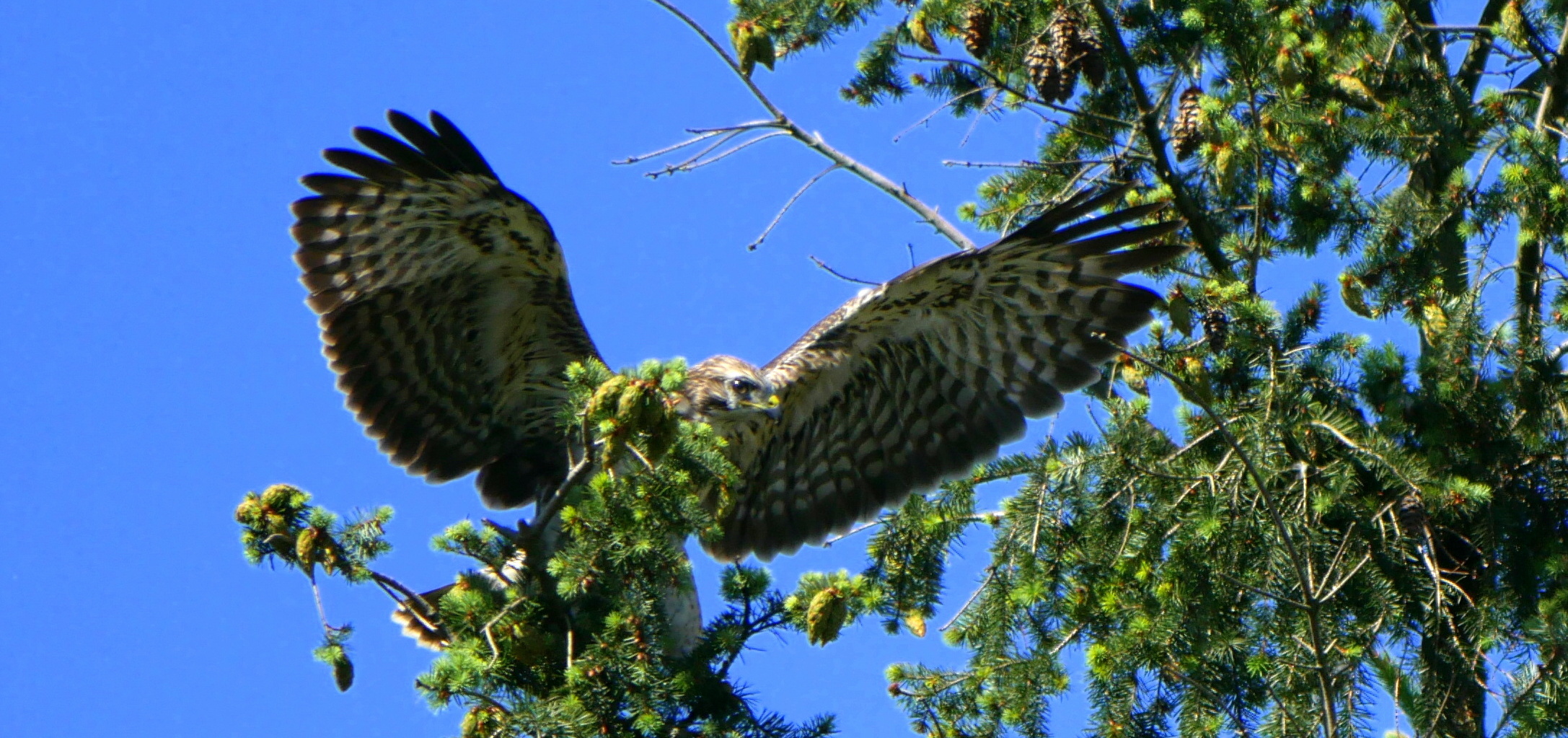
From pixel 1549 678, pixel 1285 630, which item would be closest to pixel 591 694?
pixel 1285 630

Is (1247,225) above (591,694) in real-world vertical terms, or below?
above

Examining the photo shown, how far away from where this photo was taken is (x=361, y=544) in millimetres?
3344

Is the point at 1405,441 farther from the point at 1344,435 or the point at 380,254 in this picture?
the point at 380,254

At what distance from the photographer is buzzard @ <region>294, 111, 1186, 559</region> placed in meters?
4.81

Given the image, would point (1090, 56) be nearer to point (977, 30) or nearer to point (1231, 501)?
point (977, 30)

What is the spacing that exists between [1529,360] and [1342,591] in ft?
3.02

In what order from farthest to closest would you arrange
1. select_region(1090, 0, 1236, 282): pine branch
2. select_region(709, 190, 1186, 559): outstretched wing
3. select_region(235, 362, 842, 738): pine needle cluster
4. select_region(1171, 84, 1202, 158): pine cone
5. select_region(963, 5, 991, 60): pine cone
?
1. select_region(709, 190, 1186, 559): outstretched wing
2. select_region(963, 5, 991, 60): pine cone
3. select_region(1171, 84, 1202, 158): pine cone
4. select_region(1090, 0, 1236, 282): pine branch
5. select_region(235, 362, 842, 738): pine needle cluster

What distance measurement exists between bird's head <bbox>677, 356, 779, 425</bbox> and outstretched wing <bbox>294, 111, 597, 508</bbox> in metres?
0.45

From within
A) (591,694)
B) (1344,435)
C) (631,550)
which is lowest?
(591,694)

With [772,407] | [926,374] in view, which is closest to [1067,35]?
[926,374]

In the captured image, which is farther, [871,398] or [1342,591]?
[871,398]

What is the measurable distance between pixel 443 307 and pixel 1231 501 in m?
2.78

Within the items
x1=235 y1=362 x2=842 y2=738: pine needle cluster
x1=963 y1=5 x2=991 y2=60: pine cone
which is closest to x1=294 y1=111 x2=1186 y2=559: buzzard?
x1=963 y1=5 x2=991 y2=60: pine cone

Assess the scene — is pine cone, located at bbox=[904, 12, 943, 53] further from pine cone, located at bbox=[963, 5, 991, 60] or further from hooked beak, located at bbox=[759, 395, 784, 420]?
hooked beak, located at bbox=[759, 395, 784, 420]
